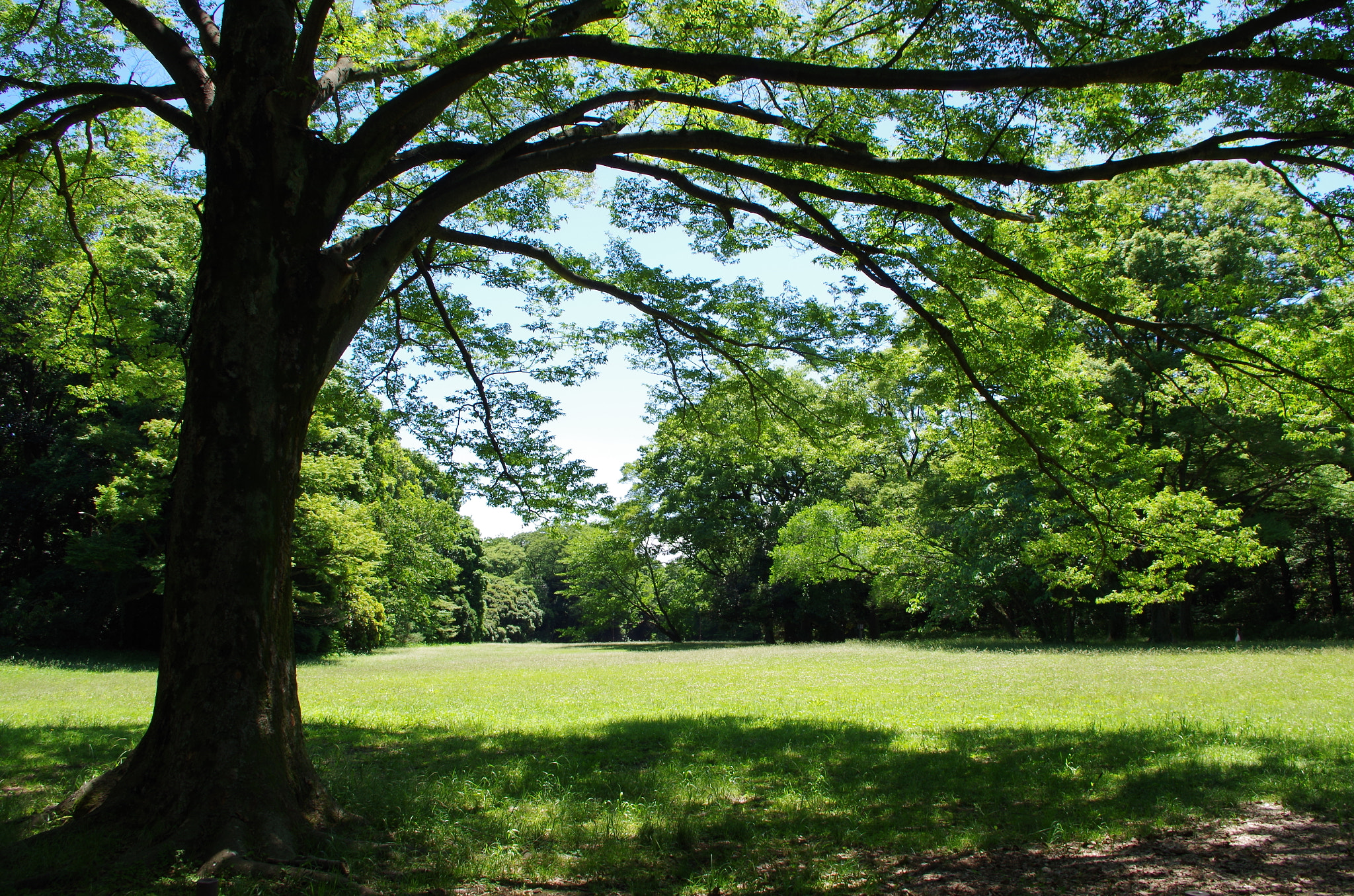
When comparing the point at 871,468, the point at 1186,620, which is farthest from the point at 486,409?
the point at 871,468

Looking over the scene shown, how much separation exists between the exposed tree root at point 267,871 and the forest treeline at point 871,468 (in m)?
3.95

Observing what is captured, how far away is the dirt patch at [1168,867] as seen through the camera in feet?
12.1

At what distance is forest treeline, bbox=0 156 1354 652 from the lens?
833cm

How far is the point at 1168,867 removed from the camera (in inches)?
157

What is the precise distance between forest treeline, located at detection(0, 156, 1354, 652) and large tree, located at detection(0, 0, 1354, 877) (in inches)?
26.5

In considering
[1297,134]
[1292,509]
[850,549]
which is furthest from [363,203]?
[1292,509]

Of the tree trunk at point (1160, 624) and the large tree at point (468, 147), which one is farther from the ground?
the large tree at point (468, 147)

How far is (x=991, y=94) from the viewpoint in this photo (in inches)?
251

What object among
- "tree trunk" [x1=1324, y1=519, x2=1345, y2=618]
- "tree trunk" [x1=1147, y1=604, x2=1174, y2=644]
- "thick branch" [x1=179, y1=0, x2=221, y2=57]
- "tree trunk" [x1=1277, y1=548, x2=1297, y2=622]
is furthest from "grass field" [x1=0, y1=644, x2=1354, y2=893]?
"tree trunk" [x1=1324, y1=519, x2=1345, y2=618]

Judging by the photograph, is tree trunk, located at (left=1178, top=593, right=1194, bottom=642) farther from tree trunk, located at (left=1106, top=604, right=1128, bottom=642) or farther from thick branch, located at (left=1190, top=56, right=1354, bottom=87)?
thick branch, located at (left=1190, top=56, right=1354, bottom=87)

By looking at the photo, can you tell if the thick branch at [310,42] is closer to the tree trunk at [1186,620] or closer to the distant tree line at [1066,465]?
the distant tree line at [1066,465]

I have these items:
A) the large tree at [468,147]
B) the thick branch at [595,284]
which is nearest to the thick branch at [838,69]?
the large tree at [468,147]

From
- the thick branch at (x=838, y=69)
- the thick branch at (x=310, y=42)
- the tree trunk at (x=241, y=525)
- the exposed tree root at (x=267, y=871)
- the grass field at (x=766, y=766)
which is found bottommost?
the grass field at (x=766, y=766)

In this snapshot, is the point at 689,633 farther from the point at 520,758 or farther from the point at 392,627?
the point at 520,758
